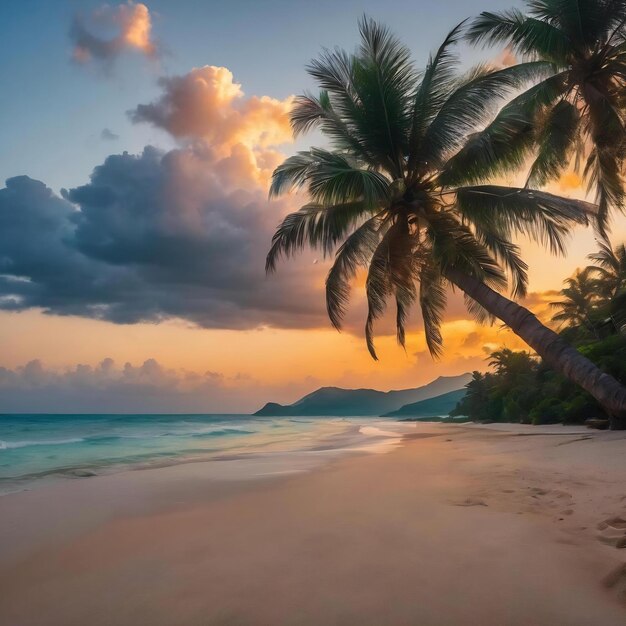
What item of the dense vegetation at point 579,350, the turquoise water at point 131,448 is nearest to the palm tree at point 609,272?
the dense vegetation at point 579,350

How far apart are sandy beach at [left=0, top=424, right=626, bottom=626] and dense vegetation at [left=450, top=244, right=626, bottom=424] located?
10.4 m

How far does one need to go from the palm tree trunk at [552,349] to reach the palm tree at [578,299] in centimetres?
2530

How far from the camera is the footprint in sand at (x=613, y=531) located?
3.01 meters

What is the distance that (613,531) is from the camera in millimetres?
3211

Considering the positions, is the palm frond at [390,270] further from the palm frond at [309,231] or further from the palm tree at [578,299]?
the palm tree at [578,299]

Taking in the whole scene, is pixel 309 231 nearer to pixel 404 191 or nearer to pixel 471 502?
pixel 404 191

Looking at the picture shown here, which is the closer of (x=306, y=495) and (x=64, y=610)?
(x=64, y=610)

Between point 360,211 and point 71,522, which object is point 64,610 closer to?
point 71,522

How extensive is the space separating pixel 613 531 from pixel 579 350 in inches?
714

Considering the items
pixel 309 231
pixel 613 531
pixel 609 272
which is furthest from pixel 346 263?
pixel 609 272

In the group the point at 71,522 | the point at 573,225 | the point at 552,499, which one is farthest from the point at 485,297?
the point at 71,522

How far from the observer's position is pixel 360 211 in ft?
34.2

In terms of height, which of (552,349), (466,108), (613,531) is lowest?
(613,531)

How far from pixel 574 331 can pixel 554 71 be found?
2271 cm
